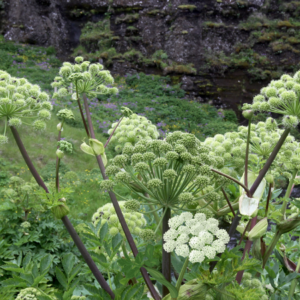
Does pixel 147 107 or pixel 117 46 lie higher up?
pixel 117 46

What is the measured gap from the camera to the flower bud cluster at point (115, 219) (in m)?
1.30

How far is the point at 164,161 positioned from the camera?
2.81 feet

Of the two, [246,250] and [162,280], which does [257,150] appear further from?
[162,280]

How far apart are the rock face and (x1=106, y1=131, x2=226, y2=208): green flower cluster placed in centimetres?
1620

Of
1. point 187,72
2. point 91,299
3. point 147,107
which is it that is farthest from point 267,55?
point 91,299

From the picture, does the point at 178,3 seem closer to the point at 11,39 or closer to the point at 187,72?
the point at 187,72

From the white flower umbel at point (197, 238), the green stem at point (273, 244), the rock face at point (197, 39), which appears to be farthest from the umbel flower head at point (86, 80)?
the rock face at point (197, 39)

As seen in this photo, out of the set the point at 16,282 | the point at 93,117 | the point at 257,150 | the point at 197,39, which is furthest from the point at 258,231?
the point at 197,39

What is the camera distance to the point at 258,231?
892 millimetres

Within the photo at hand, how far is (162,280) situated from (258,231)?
1.21 ft

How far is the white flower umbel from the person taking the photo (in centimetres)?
67

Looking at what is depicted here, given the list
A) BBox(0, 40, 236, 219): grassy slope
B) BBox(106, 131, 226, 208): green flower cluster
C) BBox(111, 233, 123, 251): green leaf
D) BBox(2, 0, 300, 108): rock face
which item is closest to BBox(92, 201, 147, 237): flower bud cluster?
BBox(111, 233, 123, 251): green leaf

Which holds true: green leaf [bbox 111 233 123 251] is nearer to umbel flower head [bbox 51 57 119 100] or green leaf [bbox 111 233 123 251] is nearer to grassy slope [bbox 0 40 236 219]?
umbel flower head [bbox 51 57 119 100]

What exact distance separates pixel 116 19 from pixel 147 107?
8271 millimetres
